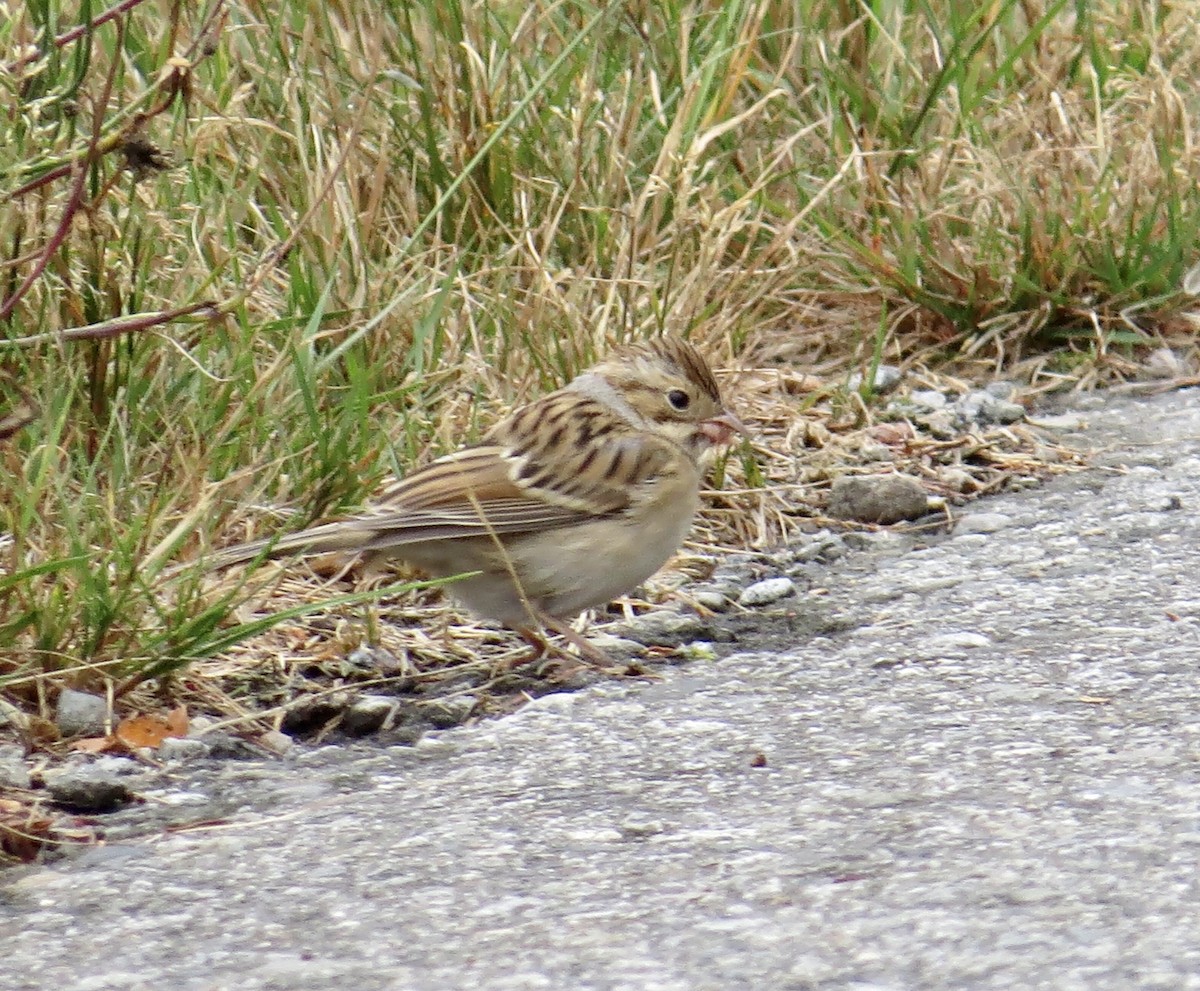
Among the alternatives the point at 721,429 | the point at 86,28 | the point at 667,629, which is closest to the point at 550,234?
the point at 721,429

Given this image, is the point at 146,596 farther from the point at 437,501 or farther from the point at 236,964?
the point at 236,964

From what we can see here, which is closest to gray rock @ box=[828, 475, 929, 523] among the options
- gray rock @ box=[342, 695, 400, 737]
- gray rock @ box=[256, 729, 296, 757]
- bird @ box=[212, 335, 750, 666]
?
bird @ box=[212, 335, 750, 666]

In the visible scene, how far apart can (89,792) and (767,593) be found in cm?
177

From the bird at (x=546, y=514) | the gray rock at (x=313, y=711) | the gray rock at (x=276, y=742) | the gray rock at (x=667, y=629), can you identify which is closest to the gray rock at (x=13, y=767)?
the gray rock at (x=276, y=742)

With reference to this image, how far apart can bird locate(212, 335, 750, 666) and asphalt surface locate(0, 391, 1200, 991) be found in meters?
0.45

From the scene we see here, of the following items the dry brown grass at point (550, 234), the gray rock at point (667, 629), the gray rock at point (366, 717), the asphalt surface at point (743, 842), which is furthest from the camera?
the dry brown grass at point (550, 234)

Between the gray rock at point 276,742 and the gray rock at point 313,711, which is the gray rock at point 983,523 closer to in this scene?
the gray rock at point 313,711

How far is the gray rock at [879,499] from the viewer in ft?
17.1

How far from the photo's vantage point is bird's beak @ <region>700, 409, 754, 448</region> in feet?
16.7

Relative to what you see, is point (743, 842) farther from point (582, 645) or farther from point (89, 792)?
point (582, 645)

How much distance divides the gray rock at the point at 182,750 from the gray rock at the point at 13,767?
237 millimetres

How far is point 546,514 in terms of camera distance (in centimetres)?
466

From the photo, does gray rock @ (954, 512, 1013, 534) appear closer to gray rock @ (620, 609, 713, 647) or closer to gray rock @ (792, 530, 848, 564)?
gray rock @ (792, 530, 848, 564)

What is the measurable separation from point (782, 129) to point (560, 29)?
2.61 feet
